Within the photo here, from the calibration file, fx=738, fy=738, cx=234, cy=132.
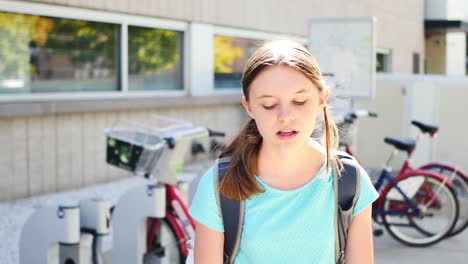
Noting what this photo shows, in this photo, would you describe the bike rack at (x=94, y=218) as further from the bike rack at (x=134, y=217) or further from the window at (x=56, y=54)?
the window at (x=56, y=54)

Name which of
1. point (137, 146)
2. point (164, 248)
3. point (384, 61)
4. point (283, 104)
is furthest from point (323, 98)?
point (384, 61)

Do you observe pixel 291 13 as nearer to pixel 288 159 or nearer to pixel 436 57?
pixel 288 159

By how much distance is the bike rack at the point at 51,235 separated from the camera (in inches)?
152

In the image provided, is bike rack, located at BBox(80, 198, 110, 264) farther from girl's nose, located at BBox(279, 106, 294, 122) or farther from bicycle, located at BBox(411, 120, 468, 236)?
bicycle, located at BBox(411, 120, 468, 236)

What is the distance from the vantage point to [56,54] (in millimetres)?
8078

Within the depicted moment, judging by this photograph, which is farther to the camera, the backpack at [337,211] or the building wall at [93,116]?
the building wall at [93,116]

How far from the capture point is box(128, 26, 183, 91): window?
30.5 ft

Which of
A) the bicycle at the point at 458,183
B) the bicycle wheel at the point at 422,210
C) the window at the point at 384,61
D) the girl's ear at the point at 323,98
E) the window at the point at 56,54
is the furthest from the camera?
the window at the point at 384,61

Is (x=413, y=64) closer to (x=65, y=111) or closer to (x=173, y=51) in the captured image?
(x=173, y=51)

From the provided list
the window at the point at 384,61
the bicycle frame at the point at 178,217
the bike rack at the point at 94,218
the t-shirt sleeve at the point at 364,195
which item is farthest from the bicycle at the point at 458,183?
the window at the point at 384,61

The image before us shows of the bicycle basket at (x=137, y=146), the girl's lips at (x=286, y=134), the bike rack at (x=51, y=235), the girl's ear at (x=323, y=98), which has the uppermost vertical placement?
the girl's ear at (x=323, y=98)

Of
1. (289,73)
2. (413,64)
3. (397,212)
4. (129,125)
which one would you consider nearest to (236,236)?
(289,73)

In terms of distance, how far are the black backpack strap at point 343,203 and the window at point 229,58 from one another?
376 inches

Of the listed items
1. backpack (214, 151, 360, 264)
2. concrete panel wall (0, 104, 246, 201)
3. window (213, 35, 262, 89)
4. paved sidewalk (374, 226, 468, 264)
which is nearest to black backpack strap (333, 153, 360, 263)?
backpack (214, 151, 360, 264)
